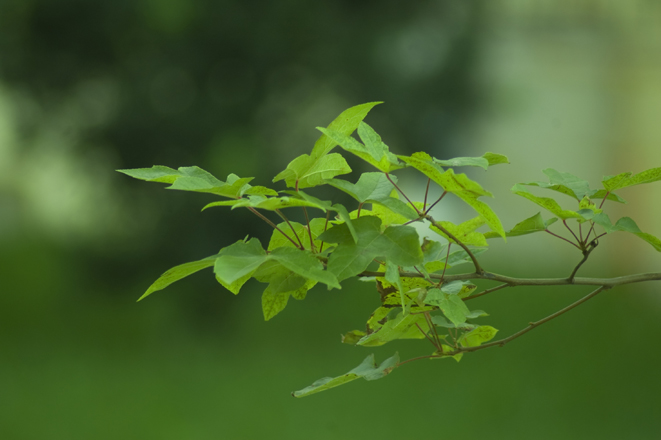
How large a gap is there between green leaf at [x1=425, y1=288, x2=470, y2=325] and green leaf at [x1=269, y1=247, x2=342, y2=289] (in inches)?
3.5

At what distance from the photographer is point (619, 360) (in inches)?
80.0

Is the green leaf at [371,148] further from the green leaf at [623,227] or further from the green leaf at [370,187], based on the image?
the green leaf at [623,227]

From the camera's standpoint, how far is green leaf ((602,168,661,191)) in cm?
41

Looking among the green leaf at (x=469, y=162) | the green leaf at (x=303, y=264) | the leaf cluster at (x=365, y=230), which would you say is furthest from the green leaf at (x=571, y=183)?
the green leaf at (x=303, y=264)

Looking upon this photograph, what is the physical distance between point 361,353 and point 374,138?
67.7 inches

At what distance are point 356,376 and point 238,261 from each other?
0.14m

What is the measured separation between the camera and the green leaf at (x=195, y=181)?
31 centimetres

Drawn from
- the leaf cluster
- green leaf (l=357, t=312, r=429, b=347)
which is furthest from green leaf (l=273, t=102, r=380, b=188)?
green leaf (l=357, t=312, r=429, b=347)

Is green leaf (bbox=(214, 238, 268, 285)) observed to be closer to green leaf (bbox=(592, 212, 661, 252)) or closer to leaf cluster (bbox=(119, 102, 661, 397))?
leaf cluster (bbox=(119, 102, 661, 397))

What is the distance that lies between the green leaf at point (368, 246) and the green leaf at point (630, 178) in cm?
20

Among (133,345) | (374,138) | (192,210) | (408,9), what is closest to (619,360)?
(408,9)

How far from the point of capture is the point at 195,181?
316mm

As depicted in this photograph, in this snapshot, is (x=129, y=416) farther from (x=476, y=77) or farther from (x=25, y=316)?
(x=476, y=77)

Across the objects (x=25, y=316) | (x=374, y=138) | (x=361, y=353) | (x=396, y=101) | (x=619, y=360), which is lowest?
(x=619, y=360)
